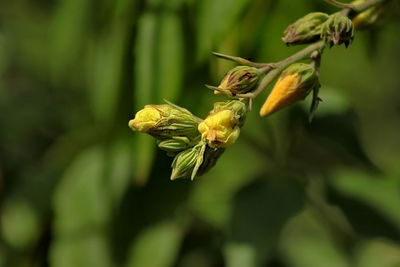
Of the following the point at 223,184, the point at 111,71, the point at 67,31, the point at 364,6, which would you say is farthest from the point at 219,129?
the point at 67,31

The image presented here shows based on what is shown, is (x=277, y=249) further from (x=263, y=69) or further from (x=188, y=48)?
(x=263, y=69)

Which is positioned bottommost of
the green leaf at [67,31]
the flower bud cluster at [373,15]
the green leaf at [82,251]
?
the green leaf at [82,251]

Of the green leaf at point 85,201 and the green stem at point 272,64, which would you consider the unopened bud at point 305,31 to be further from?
the green leaf at point 85,201

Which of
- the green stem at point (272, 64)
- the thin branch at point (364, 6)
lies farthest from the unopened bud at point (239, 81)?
the thin branch at point (364, 6)

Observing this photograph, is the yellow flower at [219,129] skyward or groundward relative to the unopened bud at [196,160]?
skyward

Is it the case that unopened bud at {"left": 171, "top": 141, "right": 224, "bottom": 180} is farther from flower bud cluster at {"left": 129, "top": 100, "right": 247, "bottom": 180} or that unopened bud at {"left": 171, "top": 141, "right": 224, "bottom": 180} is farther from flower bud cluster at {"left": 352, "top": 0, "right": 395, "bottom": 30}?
flower bud cluster at {"left": 352, "top": 0, "right": 395, "bottom": 30}

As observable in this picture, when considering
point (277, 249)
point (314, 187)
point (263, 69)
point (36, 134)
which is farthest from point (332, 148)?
point (36, 134)

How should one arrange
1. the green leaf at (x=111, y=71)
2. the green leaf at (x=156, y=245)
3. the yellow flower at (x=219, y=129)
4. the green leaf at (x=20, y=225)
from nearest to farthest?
the yellow flower at (x=219, y=129) < the green leaf at (x=111, y=71) < the green leaf at (x=156, y=245) < the green leaf at (x=20, y=225)
